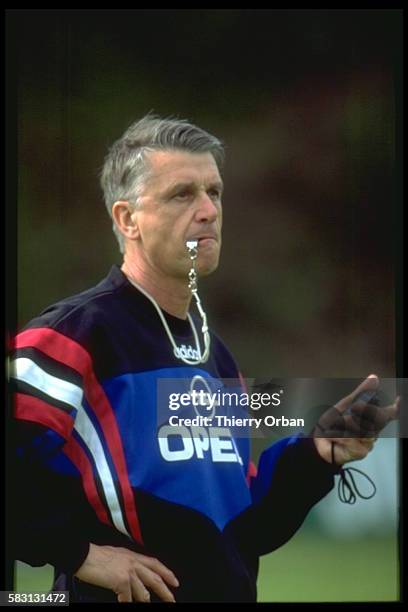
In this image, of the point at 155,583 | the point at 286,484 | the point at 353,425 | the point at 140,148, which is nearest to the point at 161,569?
the point at 155,583

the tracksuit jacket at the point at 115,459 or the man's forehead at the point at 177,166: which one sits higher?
the man's forehead at the point at 177,166

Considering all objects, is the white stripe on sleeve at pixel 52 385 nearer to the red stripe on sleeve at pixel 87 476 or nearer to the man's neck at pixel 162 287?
the red stripe on sleeve at pixel 87 476

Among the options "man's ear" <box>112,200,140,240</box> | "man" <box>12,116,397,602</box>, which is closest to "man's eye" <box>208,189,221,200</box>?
"man" <box>12,116,397,602</box>

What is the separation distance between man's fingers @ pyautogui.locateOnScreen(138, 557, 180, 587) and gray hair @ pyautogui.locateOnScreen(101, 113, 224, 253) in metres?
0.59

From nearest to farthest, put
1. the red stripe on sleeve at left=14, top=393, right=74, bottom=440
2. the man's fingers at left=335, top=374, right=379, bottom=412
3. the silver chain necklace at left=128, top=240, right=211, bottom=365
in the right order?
1. the red stripe on sleeve at left=14, top=393, right=74, bottom=440
2. the silver chain necklace at left=128, top=240, right=211, bottom=365
3. the man's fingers at left=335, top=374, right=379, bottom=412

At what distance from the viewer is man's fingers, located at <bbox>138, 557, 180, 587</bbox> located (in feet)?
5.75

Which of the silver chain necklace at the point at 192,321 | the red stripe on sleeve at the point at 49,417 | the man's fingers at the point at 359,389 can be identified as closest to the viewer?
the red stripe on sleeve at the point at 49,417

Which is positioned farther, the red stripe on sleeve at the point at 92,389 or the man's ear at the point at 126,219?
the man's ear at the point at 126,219

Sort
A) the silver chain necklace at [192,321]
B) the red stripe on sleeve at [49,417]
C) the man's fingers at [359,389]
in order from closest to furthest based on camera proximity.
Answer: the red stripe on sleeve at [49,417]
the silver chain necklace at [192,321]
the man's fingers at [359,389]

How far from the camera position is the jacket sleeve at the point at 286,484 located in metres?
1.95

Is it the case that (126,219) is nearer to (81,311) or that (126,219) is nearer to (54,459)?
(81,311)

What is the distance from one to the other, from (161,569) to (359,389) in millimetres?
525

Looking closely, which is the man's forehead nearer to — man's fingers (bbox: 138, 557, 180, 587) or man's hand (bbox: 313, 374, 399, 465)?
man's hand (bbox: 313, 374, 399, 465)

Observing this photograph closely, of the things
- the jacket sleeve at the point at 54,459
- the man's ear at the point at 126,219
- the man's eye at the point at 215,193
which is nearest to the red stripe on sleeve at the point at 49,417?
the jacket sleeve at the point at 54,459
